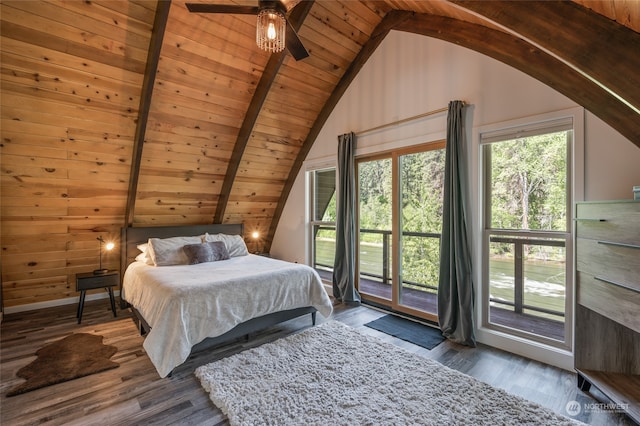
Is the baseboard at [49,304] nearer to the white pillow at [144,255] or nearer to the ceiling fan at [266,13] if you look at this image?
the white pillow at [144,255]

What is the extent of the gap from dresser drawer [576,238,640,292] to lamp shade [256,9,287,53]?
2612 millimetres

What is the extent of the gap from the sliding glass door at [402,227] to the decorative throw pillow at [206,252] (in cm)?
201

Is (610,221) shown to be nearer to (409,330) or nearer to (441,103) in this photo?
(441,103)

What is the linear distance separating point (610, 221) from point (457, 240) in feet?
4.08

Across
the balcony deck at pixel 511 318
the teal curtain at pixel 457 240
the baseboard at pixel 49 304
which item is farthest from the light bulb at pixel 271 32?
the baseboard at pixel 49 304

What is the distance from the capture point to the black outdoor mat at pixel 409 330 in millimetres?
2990

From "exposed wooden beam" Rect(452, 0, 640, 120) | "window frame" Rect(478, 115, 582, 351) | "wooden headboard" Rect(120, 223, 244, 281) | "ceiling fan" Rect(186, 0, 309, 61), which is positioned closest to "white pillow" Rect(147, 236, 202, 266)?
"wooden headboard" Rect(120, 223, 244, 281)

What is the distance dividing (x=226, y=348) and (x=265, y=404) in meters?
1.00

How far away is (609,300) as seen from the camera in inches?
72.8

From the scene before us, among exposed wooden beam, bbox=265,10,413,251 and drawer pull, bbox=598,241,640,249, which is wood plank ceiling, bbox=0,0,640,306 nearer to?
exposed wooden beam, bbox=265,10,413,251

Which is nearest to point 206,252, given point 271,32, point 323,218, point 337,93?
point 323,218

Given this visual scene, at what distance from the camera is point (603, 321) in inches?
83.1

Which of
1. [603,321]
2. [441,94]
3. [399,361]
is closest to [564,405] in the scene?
[603,321]

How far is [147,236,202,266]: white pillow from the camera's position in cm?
366
